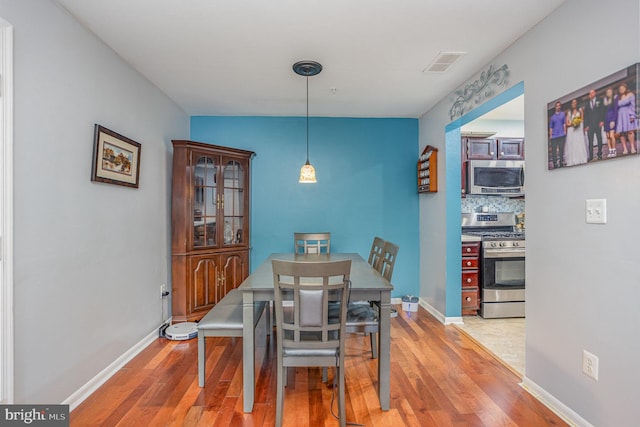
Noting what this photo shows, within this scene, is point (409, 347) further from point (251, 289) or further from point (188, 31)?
point (188, 31)

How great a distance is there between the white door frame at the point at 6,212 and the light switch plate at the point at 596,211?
3002 millimetres

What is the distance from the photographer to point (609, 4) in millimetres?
1651

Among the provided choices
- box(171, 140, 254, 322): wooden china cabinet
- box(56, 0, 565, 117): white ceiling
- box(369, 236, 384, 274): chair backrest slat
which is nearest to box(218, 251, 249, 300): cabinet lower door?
box(171, 140, 254, 322): wooden china cabinet

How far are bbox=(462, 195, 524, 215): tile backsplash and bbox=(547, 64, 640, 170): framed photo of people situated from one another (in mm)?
2469

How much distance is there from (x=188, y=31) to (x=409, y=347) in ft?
10.2

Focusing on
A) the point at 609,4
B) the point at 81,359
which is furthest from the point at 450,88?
the point at 81,359

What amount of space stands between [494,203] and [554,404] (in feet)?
9.63

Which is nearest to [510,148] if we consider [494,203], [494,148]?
[494,148]

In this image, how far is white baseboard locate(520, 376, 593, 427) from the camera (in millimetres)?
1835

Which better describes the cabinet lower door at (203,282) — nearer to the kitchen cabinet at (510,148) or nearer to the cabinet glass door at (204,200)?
the cabinet glass door at (204,200)

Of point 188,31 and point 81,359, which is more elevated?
point 188,31

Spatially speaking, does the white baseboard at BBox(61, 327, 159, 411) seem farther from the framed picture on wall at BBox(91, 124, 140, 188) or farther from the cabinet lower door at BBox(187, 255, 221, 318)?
the framed picture on wall at BBox(91, 124, 140, 188)

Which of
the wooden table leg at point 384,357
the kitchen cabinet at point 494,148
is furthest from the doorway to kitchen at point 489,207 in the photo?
the wooden table leg at point 384,357

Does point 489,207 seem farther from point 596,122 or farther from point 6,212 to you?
point 6,212
